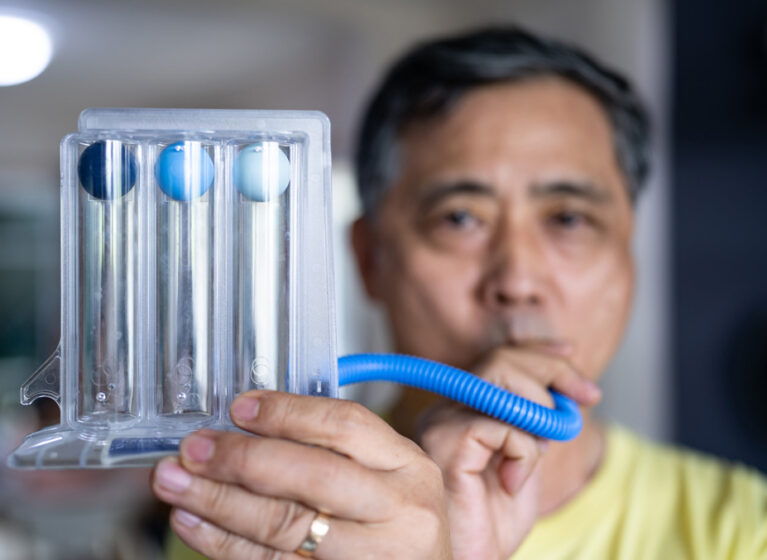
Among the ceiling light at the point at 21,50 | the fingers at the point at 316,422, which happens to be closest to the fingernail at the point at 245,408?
the fingers at the point at 316,422

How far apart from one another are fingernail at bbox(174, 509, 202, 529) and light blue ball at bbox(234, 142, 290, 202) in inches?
8.5

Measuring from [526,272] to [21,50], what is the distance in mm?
2739

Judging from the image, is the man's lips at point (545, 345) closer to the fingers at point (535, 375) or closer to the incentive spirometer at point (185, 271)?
the fingers at point (535, 375)

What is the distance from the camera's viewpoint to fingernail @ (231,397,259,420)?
18.0 inches

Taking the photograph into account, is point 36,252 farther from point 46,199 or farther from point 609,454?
point 609,454

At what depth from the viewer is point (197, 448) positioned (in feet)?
1.47

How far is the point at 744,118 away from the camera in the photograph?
180 cm

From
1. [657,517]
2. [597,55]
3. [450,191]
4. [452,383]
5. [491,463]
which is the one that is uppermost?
[597,55]

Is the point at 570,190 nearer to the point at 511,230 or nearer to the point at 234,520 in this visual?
the point at 511,230

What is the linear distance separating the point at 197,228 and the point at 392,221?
0.51 m

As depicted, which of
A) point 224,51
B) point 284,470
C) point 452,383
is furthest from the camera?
point 224,51

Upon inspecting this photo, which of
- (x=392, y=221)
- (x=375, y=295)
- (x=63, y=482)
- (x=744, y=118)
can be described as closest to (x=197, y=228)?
(x=392, y=221)

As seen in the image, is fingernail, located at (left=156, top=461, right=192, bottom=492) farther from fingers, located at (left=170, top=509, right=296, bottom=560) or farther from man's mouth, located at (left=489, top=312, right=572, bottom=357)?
man's mouth, located at (left=489, top=312, right=572, bottom=357)

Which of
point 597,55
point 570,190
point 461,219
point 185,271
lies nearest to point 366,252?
point 461,219
